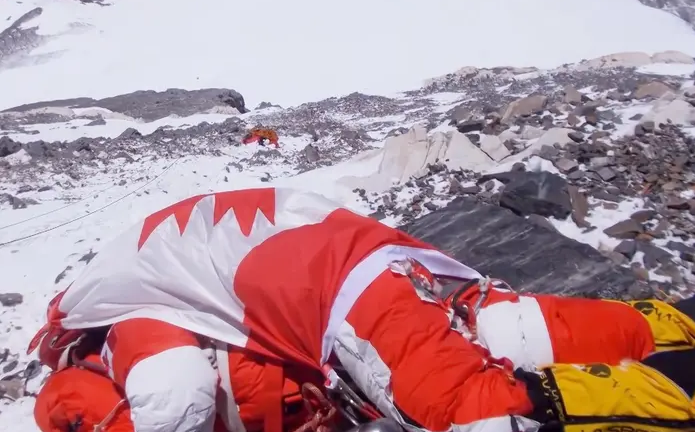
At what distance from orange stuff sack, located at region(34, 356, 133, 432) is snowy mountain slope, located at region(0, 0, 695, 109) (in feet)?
47.5

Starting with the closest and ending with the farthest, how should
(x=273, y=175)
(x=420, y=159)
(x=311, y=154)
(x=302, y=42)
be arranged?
(x=420, y=159), (x=273, y=175), (x=311, y=154), (x=302, y=42)

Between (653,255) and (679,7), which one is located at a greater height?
(679,7)

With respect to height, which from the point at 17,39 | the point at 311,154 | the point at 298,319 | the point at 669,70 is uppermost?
the point at 17,39

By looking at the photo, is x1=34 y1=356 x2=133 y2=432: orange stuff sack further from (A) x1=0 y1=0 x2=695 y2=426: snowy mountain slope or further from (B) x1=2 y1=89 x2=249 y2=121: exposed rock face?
(B) x1=2 y1=89 x2=249 y2=121: exposed rock face

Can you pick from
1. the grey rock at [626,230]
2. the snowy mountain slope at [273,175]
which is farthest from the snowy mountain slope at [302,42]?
the grey rock at [626,230]

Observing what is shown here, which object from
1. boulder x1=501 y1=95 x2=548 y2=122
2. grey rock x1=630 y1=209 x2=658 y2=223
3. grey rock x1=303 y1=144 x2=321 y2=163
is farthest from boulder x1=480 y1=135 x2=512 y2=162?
grey rock x1=303 y1=144 x2=321 y2=163

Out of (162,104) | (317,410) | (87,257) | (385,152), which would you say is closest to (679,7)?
(162,104)

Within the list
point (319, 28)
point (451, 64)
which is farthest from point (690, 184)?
point (319, 28)

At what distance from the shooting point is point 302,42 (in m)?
22.7

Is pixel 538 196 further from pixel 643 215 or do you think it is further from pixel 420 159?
pixel 420 159

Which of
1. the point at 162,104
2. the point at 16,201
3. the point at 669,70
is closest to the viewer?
the point at 16,201

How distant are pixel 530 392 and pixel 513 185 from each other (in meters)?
2.22

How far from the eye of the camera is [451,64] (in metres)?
19.7

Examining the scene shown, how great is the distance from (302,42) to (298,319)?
21922 millimetres
